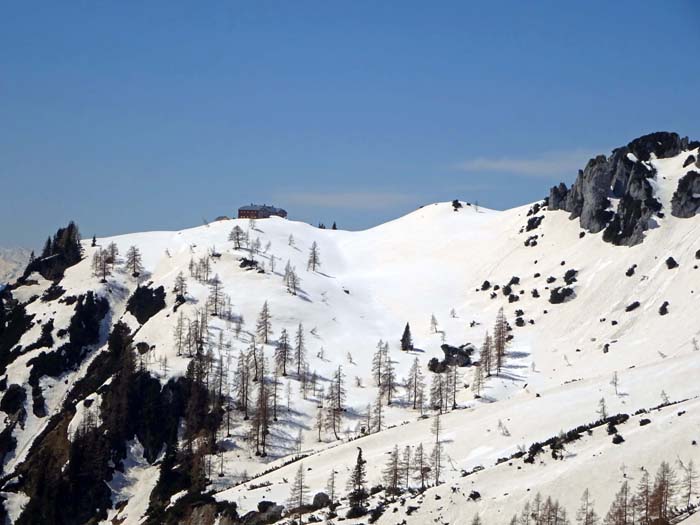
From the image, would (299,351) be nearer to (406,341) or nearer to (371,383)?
(371,383)

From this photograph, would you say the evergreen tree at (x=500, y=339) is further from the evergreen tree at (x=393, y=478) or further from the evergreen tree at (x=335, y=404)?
the evergreen tree at (x=393, y=478)

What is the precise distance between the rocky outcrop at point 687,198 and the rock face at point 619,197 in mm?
210

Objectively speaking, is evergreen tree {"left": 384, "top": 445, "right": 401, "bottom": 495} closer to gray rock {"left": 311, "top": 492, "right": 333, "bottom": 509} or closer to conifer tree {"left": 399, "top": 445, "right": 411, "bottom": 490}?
conifer tree {"left": 399, "top": 445, "right": 411, "bottom": 490}

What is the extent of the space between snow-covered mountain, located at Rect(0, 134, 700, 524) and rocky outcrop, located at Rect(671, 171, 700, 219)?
1.60ft

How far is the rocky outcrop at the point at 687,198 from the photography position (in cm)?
17438

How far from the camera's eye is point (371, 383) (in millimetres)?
149875

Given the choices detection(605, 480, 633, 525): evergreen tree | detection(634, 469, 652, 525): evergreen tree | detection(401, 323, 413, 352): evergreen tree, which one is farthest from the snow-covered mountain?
detection(634, 469, 652, 525): evergreen tree

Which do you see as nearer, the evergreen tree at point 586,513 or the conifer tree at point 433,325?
the evergreen tree at point 586,513

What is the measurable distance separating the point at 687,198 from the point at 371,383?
8419 cm

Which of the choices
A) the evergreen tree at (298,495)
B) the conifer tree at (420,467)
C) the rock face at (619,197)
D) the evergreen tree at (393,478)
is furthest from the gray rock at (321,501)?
the rock face at (619,197)

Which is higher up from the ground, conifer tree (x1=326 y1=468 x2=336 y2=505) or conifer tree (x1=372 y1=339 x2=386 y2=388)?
conifer tree (x1=372 y1=339 x2=386 y2=388)

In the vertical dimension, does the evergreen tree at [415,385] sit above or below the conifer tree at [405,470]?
above

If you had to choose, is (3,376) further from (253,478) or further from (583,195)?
(583,195)

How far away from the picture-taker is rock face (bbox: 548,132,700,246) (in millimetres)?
175750
